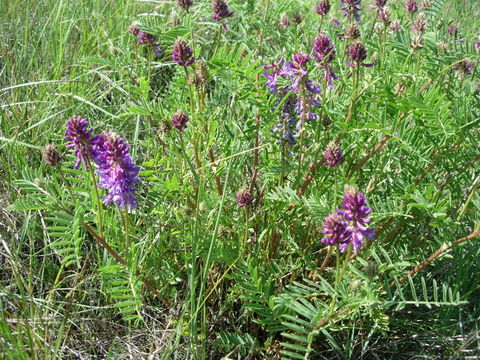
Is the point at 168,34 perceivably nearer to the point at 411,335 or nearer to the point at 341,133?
the point at 341,133

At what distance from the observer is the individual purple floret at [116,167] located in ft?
5.49

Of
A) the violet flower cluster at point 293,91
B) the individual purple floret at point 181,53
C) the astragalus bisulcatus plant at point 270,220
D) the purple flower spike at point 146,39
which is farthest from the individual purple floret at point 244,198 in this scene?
the purple flower spike at point 146,39

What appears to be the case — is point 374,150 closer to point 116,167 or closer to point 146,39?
point 116,167

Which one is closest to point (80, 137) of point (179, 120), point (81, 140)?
point (81, 140)

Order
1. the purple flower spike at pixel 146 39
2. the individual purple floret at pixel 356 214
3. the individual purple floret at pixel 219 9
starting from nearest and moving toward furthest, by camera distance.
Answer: the individual purple floret at pixel 356 214, the individual purple floret at pixel 219 9, the purple flower spike at pixel 146 39

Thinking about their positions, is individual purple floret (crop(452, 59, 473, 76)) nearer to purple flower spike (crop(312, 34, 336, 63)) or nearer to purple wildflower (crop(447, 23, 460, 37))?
purple wildflower (crop(447, 23, 460, 37))

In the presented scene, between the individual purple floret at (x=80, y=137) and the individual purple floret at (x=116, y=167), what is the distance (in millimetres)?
30

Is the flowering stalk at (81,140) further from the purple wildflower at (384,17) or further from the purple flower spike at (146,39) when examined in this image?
the purple wildflower at (384,17)

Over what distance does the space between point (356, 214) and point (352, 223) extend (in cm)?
4

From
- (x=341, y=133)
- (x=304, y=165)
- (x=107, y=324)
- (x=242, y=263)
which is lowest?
(x=107, y=324)

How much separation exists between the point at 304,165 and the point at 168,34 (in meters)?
0.72

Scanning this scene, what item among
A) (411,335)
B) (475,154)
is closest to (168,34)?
(475,154)

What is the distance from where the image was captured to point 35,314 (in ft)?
6.04

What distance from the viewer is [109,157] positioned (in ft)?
5.54
